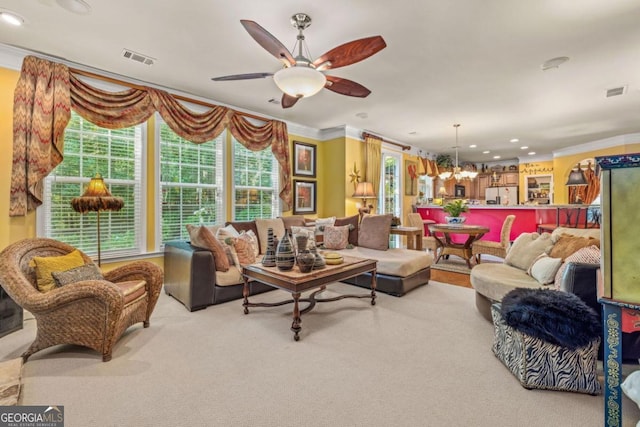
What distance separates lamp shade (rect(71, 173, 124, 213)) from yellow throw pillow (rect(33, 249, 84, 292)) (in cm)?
76

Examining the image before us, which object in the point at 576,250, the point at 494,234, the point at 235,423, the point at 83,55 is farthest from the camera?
the point at 494,234

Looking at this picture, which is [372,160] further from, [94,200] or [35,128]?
[35,128]

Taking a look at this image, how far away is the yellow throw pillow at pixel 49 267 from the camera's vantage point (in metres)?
2.22

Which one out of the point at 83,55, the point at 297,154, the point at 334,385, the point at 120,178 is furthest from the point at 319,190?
the point at 334,385

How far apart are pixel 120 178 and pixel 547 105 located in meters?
6.19

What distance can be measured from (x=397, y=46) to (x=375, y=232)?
96.4 inches

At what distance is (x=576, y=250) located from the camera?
8.09ft

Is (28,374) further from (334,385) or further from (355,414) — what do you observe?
(355,414)

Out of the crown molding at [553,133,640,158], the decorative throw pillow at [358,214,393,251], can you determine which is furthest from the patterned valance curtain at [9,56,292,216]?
the crown molding at [553,133,640,158]

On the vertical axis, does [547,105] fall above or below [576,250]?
above

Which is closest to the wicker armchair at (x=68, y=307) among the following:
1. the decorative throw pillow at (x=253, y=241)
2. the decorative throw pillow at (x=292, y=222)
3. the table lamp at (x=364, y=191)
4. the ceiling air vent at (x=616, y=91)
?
the decorative throw pillow at (x=253, y=241)

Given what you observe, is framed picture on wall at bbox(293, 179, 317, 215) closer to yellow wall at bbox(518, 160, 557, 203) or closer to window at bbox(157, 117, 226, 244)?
window at bbox(157, 117, 226, 244)

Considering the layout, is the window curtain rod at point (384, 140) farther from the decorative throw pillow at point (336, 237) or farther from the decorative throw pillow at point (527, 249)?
the decorative throw pillow at point (527, 249)

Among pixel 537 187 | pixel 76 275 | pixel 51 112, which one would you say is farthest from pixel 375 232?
pixel 537 187
